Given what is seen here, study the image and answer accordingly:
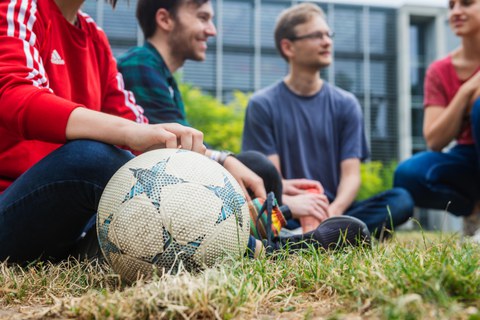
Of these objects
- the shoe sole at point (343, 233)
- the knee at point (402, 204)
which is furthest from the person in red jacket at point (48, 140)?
the knee at point (402, 204)

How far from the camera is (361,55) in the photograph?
34625 millimetres

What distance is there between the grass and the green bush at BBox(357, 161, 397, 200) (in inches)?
1057

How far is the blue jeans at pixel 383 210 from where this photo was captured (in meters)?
5.20

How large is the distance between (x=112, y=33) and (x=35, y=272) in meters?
30.3

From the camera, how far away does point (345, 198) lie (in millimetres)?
5363

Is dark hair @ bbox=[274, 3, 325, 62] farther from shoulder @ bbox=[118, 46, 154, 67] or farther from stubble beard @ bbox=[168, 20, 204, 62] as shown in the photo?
shoulder @ bbox=[118, 46, 154, 67]

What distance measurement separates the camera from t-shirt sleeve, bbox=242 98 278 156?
5.63 m

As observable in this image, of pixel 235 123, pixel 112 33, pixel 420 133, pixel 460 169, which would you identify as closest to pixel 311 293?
pixel 460 169

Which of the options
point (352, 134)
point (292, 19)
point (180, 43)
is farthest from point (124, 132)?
point (292, 19)

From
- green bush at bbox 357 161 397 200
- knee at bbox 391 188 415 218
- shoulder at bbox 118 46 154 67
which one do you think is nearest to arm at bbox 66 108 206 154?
shoulder at bbox 118 46 154 67

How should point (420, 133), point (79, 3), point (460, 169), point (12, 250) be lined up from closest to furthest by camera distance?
point (12, 250), point (79, 3), point (460, 169), point (420, 133)

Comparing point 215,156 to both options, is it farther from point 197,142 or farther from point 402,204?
point 402,204

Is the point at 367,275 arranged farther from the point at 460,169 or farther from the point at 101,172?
the point at 460,169

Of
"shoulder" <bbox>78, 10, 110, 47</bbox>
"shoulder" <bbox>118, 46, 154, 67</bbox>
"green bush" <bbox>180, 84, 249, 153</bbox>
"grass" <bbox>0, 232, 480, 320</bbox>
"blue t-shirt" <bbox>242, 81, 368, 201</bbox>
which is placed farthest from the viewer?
"green bush" <bbox>180, 84, 249, 153</bbox>
